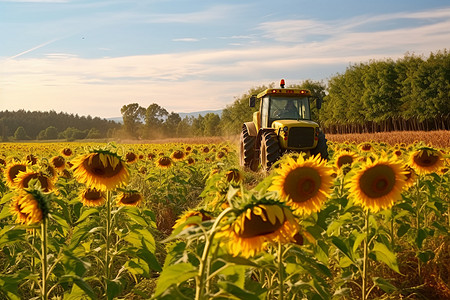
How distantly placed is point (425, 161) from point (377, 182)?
241 cm

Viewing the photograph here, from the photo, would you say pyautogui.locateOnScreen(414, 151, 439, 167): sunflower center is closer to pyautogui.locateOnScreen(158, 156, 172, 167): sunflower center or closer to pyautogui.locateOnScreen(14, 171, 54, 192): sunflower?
pyautogui.locateOnScreen(14, 171, 54, 192): sunflower

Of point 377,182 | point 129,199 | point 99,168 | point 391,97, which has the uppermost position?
point 391,97

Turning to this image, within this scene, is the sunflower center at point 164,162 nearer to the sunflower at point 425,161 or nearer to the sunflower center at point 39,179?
the sunflower center at point 39,179

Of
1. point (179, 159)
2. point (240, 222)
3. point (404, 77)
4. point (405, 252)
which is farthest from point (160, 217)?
point (404, 77)

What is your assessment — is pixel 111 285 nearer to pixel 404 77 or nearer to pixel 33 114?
pixel 404 77

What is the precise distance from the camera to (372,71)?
61.4 meters

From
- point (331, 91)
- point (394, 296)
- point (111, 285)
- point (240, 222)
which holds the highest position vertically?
point (331, 91)

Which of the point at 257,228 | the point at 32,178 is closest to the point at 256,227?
the point at 257,228

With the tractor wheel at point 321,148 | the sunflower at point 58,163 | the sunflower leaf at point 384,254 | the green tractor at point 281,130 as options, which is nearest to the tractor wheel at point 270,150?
the green tractor at point 281,130

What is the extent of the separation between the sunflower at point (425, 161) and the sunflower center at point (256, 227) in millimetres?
4399

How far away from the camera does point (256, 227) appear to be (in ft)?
6.29

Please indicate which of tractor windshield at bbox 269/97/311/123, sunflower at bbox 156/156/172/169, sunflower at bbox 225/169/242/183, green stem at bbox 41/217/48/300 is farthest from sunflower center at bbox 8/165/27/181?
tractor windshield at bbox 269/97/311/123

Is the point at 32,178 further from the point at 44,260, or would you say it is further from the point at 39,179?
the point at 44,260

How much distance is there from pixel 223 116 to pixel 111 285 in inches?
3020
